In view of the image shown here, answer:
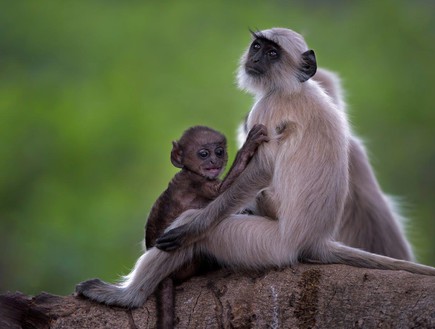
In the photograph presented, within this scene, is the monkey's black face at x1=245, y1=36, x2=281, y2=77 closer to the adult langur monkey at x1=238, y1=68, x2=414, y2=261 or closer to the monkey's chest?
the monkey's chest

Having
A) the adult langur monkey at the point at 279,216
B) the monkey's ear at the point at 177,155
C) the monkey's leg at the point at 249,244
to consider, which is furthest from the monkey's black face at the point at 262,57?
the monkey's leg at the point at 249,244

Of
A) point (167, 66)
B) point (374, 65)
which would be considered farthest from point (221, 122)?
point (374, 65)

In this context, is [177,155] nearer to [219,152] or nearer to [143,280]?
[219,152]

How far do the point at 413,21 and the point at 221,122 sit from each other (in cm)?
435

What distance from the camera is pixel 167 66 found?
1458 cm

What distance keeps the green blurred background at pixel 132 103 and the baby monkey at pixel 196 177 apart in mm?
6891

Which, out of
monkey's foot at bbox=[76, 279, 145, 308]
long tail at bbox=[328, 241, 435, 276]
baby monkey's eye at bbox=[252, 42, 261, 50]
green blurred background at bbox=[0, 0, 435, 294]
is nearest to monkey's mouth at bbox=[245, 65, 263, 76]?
baby monkey's eye at bbox=[252, 42, 261, 50]

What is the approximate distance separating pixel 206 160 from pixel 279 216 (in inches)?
18.0

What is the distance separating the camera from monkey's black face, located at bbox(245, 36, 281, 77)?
5.00 meters

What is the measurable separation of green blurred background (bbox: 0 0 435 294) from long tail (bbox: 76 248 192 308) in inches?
278

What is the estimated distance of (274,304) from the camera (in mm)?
4422

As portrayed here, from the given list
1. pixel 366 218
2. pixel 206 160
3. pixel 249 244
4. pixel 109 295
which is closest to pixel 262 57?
pixel 206 160

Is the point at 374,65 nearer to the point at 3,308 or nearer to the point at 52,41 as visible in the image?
the point at 52,41

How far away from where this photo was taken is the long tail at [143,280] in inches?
179
